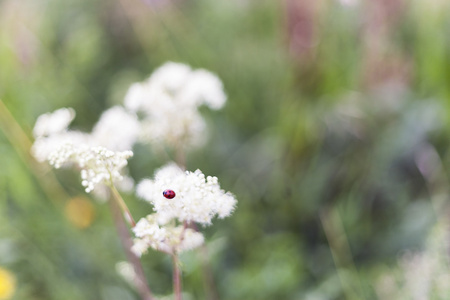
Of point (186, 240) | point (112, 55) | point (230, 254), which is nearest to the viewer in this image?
point (186, 240)

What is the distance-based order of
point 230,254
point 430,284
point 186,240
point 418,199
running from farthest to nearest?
point 418,199 → point 230,254 → point 430,284 → point 186,240

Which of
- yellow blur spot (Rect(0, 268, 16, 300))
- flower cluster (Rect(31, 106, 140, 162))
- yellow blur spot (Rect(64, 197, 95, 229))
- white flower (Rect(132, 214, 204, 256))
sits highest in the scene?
yellow blur spot (Rect(64, 197, 95, 229))

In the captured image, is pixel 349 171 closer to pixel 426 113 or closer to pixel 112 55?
pixel 426 113

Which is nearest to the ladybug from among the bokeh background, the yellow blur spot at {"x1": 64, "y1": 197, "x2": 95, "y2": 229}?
the bokeh background

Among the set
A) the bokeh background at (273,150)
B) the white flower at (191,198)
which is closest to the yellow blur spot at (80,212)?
the bokeh background at (273,150)

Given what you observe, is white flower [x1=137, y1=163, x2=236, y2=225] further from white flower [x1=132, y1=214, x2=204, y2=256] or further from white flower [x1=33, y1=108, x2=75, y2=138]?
white flower [x1=33, y1=108, x2=75, y2=138]

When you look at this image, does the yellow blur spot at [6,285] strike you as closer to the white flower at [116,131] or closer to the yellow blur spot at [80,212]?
the yellow blur spot at [80,212]

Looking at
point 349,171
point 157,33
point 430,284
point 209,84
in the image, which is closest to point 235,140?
point 349,171
